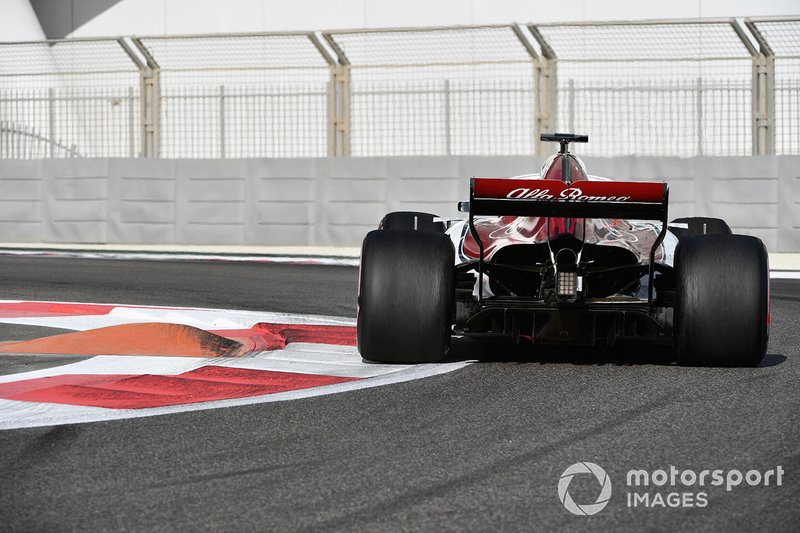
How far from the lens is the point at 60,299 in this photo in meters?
10.0

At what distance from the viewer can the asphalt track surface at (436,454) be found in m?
3.54

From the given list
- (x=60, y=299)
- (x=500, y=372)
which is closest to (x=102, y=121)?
(x=60, y=299)

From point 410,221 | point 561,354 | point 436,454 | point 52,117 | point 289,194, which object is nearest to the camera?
point 436,454

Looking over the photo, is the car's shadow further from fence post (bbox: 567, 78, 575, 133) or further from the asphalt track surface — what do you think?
fence post (bbox: 567, 78, 575, 133)

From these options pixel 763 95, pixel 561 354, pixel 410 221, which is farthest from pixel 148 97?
pixel 561 354

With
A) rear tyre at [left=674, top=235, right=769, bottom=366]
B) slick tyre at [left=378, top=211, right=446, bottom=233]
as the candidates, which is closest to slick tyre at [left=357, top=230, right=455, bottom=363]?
rear tyre at [left=674, top=235, right=769, bottom=366]

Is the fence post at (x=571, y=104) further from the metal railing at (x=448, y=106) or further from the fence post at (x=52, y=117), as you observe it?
the fence post at (x=52, y=117)

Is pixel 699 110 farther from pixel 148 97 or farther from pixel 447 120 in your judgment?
pixel 148 97

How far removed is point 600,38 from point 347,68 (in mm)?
3838

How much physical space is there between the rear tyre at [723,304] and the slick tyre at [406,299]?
1195 millimetres

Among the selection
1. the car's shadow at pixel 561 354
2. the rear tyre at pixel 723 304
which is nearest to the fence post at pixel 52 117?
the car's shadow at pixel 561 354

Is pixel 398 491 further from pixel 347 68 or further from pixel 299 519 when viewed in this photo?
pixel 347 68

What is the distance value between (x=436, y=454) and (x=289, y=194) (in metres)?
13.7

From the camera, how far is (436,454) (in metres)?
4.32
